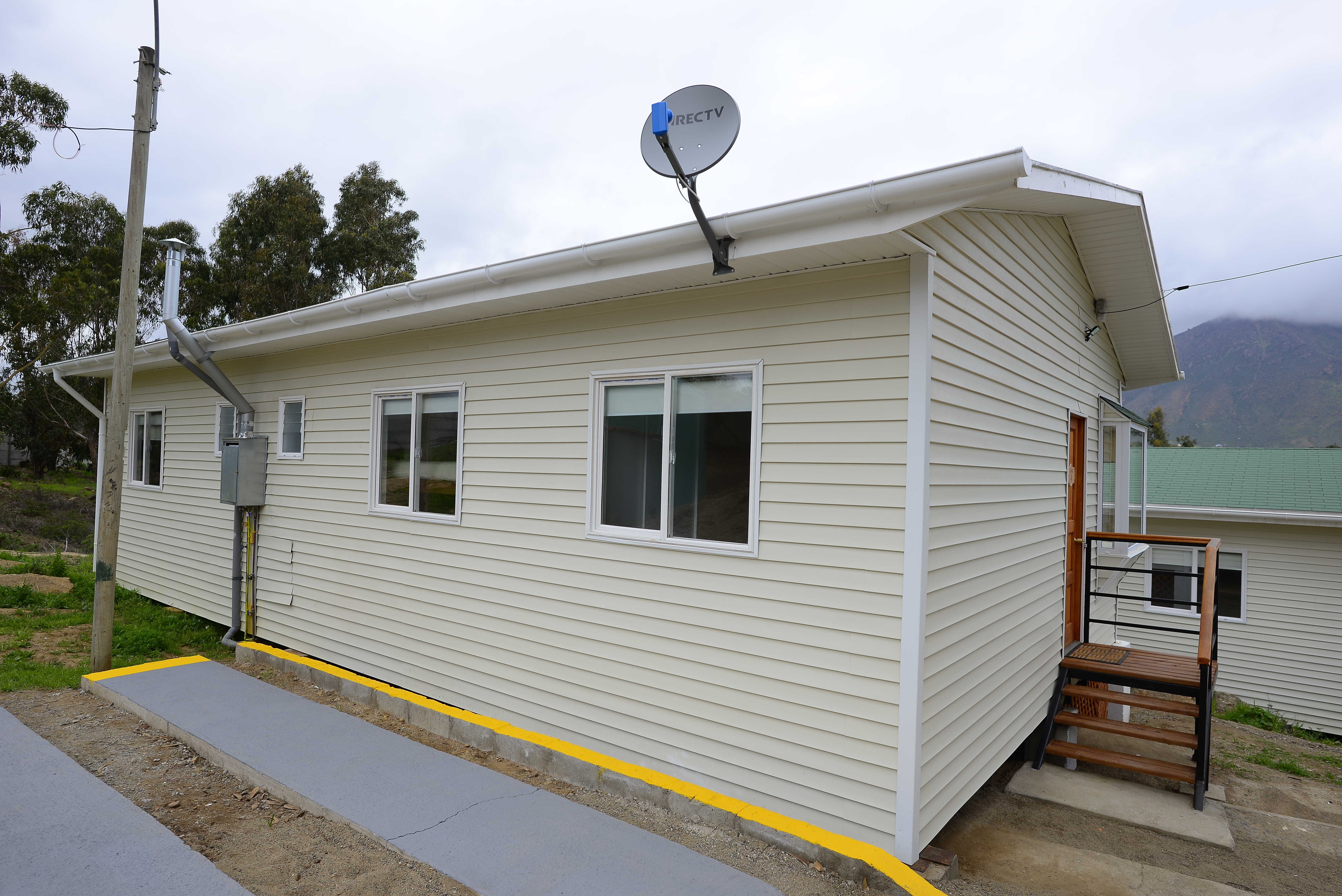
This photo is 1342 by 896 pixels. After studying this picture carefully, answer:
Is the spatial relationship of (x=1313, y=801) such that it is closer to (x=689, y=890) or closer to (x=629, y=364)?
(x=689, y=890)

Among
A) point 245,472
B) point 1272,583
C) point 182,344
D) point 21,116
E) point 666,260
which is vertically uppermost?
point 21,116

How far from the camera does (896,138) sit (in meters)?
32.6

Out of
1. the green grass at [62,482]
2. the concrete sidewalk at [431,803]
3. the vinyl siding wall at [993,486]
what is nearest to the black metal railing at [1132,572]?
the vinyl siding wall at [993,486]

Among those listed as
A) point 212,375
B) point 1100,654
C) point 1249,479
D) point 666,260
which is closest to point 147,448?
point 212,375

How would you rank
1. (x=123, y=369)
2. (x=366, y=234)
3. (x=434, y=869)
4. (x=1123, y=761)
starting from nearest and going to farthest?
(x=434, y=869)
(x=1123, y=761)
(x=123, y=369)
(x=366, y=234)

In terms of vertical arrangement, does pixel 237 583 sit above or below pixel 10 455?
below

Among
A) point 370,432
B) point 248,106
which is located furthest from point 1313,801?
point 248,106

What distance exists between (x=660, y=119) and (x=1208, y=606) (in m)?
4.79

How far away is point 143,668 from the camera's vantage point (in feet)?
20.5

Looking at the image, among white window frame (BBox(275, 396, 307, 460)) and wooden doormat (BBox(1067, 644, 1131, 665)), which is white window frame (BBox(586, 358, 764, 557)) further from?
white window frame (BBox(275, 396, 307, 460))

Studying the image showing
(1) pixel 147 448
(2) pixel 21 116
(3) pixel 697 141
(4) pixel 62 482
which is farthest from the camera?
(4) pixel 62 482

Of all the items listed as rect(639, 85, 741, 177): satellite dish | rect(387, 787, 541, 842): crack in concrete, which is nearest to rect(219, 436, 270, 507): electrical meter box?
rect(387, 787, 541, 842): crack in concrete

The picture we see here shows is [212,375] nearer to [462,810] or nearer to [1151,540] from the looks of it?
[462,810]

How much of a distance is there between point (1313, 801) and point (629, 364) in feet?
18.0
